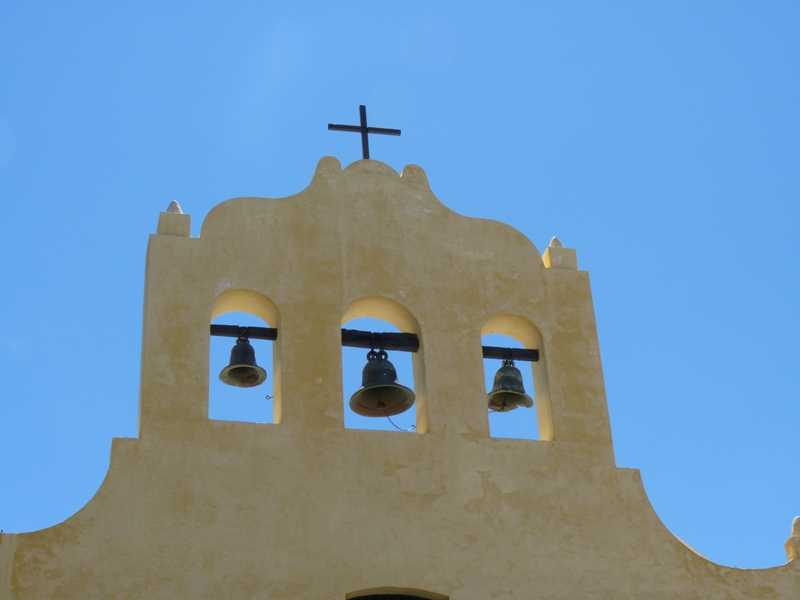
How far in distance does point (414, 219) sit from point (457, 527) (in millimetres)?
2893

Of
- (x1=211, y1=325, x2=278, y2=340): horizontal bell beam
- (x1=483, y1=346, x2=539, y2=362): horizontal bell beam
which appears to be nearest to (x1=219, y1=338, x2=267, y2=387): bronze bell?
(x1=211, y1=325, x2=278, y2=340): horizontal bell beam

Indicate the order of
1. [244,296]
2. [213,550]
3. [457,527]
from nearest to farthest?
[213,550] → [457,527] → [244,296]

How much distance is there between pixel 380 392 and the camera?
11.6m

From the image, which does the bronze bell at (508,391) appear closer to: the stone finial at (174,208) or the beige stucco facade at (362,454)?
the beige stucco facade at (362,454)

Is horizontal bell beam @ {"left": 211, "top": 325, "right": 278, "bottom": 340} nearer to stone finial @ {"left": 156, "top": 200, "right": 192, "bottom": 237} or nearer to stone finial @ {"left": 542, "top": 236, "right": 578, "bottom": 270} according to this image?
stone finial @ {"left": 156, "top": 200, "right": 192, "bottom": 237}

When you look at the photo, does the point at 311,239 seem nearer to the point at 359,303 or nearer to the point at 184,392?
the point at 359,303

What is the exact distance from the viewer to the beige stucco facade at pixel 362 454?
10.2m

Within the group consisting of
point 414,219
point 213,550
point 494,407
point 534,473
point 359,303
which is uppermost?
point 414,219

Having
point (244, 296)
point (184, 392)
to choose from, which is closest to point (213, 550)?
point (184, 392)

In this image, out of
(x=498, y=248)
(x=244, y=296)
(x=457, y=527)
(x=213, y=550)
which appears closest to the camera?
(x=213, y=550)

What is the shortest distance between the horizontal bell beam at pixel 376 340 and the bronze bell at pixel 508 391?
0.12 m

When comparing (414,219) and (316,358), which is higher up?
(414,219)

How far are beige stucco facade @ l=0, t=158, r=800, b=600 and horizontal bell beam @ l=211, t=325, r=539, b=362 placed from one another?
0.11 meters

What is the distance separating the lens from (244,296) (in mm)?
11531
